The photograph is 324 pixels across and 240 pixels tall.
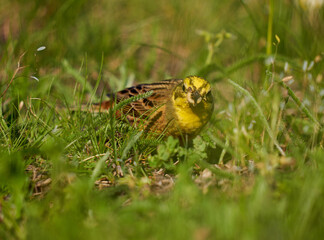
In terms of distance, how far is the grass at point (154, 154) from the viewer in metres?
2.32

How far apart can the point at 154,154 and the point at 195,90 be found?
77 cm

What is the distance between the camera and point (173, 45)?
671cm

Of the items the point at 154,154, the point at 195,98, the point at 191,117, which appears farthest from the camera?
the point at 154,154

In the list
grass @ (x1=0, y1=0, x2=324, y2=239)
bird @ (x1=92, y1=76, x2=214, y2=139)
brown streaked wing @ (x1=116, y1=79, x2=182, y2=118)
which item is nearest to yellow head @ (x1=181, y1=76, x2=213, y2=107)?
bird @ (x1=92, y1=76, x2=214, y2=139)

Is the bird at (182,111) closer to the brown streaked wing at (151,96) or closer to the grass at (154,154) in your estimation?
the brown streaked wing at (151,96)

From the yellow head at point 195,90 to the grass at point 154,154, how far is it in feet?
1.04

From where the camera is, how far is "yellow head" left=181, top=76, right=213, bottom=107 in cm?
365

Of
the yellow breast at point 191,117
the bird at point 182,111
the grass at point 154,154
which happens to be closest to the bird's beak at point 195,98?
the bird at point 182,111

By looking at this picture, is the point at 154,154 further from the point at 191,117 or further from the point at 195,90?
the point at 195,90

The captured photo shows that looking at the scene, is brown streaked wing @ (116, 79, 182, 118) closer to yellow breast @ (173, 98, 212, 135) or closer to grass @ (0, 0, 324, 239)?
yellow breast @ (173, 98, 212, 135)

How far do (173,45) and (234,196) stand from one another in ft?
14.5

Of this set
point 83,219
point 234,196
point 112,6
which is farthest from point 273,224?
point 112,6

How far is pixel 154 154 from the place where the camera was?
159 inches

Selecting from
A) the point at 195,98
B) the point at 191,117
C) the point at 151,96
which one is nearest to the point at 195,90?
the point at 195,98
